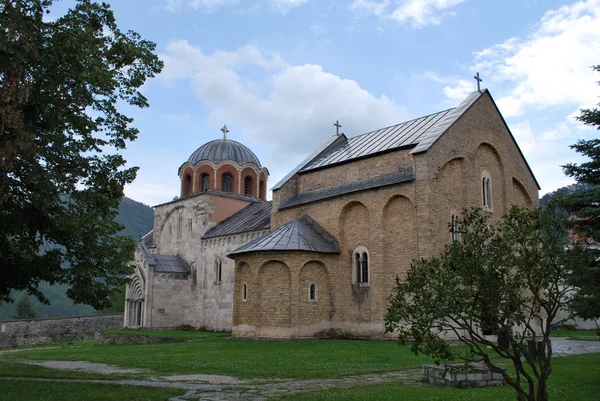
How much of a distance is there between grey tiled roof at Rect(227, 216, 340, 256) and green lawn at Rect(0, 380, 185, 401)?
41.6 feet

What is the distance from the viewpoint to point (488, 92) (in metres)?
24.7

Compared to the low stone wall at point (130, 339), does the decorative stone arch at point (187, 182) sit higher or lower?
higher

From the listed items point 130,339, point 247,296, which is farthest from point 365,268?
point 130,339

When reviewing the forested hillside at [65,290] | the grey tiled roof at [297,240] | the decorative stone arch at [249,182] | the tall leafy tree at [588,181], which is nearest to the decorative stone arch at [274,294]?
the grey tiled roof at [297,240]

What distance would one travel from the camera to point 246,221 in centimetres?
3169

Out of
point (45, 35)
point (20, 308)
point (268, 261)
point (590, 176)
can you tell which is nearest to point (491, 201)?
point (590, 176)

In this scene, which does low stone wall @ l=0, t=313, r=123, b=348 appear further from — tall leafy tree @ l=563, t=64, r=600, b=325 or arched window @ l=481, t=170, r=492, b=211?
tall leafy tree @ l=563, t=64, r=600, b=325

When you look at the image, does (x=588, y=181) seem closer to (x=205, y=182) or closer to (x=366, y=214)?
(x=366, y=214)

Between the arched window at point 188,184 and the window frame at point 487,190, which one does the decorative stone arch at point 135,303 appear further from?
the window frame at point 487,190

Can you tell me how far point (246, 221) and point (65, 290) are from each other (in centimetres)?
9459

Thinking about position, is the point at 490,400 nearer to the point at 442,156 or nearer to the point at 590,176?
the point at 590,176

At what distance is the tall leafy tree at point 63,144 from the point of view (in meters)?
9.67

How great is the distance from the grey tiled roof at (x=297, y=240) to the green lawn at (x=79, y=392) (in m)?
12.7

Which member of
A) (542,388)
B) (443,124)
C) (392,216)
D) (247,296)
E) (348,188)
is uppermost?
(443,124)
